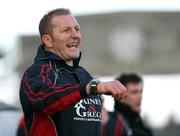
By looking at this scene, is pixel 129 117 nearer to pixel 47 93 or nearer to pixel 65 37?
pixel 65 37

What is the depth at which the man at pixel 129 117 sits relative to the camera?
10656 mm

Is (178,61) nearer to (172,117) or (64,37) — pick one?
(172,117)

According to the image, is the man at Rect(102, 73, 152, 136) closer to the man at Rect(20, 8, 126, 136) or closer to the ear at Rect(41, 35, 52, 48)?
the man at Rect(20, 8, 126, 136)

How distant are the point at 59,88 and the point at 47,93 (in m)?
0.09

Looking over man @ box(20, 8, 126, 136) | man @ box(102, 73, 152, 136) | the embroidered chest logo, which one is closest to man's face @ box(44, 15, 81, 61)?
man @ box(20, 8, 126, 136)

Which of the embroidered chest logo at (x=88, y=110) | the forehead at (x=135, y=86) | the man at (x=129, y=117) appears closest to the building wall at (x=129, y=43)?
the man at (x=129, y=117)

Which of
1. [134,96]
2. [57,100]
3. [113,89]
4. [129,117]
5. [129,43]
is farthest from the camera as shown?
[129,43]

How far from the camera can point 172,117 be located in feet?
106

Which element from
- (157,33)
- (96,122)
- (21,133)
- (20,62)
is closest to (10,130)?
(21,133)

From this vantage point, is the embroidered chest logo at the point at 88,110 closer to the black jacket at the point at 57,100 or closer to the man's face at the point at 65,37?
the black jacket at the point at 57,100

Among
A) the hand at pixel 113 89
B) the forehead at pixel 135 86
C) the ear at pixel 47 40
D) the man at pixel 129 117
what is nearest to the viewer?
the hand at pixel 113 89

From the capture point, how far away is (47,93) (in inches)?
268

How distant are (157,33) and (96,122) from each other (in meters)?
35.6

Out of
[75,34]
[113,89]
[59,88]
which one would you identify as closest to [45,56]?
[75,34]
